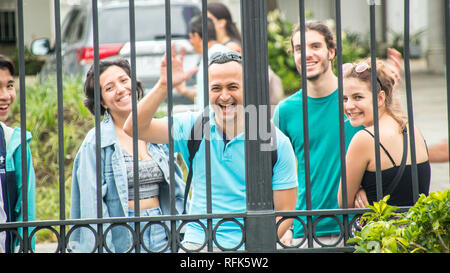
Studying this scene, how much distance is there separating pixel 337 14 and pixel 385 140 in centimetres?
77

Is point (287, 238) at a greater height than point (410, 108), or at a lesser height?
lesser

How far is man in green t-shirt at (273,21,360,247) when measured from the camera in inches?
148

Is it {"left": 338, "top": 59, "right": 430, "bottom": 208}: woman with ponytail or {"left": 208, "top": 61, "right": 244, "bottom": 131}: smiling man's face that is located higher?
{"left": 208, "top": 61, "right": 244, "bottom": 131}: smiling man's face

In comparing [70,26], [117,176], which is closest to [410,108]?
[117,176]

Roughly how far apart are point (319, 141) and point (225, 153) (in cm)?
65

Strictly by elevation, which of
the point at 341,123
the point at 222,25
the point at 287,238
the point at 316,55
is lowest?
the point at 287,238

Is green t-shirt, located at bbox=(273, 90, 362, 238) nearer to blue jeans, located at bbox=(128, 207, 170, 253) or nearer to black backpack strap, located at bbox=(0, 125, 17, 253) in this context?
blue jeans, located at bbox=(128, 207, 170, 253)

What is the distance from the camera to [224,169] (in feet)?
11.4

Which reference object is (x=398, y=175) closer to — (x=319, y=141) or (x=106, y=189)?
(x=319, y=141)

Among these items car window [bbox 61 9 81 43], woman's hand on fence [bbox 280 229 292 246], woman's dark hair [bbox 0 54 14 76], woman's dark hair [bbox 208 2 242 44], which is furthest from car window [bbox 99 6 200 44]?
woman's hand on fence [bbox 280 229 292 246]

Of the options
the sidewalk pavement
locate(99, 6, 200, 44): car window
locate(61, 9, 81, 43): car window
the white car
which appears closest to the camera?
the sidewalk pavement

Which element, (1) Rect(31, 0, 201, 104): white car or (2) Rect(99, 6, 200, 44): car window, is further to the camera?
(2) Rect(99, 6, 200, 44): car window

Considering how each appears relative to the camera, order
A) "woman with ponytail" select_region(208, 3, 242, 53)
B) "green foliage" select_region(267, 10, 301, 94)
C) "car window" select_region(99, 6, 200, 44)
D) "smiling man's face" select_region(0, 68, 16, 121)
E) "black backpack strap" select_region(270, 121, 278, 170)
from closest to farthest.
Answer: "black backpack strap" select_region(270, 121, 278, 170) < "smiling man's face" select_region(0, 68, 16, 121) < "woman with ponytail" select_region(208, 3, 242, 53) < "car window" select_region(99, 6, 200, 44) < "green foliage" select_region(267, 10, 301, 94)
